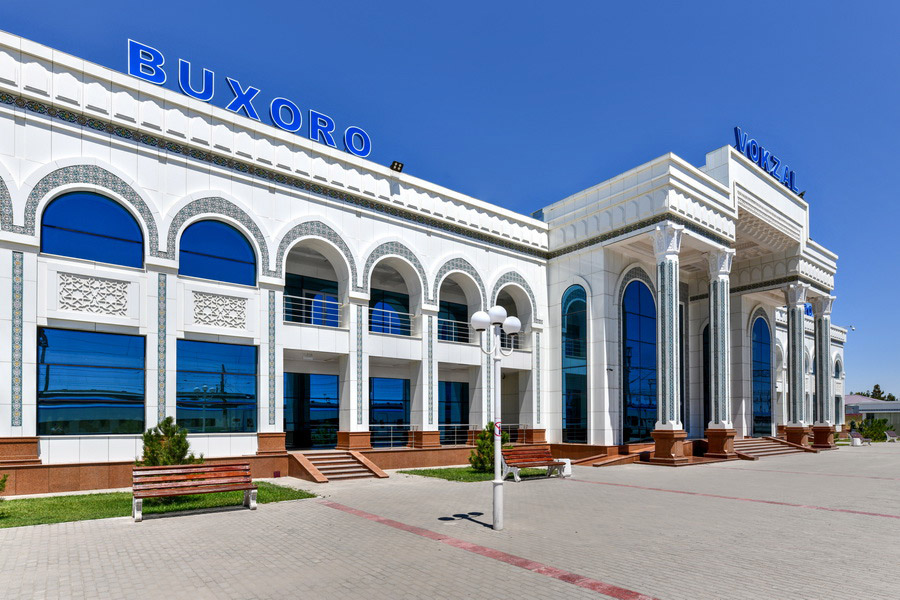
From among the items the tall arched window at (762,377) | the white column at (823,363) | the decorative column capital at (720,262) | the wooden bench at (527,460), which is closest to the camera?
the wooden bench at (527,460)

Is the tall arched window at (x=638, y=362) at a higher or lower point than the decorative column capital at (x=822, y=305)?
lower

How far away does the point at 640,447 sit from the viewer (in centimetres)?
2528

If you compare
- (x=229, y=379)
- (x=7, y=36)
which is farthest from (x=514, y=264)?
(x=7, y=36)

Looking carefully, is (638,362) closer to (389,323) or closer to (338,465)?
(389,323)

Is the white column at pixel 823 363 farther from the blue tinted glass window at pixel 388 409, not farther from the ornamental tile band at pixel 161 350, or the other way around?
the ornamental tile band at pixel 161 350

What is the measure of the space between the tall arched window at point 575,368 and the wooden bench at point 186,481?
16.1 meters

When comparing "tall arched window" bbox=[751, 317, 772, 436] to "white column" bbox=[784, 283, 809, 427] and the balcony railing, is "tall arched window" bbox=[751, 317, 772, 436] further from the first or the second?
the balcony railing

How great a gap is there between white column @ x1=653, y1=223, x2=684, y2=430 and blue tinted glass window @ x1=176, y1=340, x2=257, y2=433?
1509cm

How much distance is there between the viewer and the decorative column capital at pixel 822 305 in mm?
35812

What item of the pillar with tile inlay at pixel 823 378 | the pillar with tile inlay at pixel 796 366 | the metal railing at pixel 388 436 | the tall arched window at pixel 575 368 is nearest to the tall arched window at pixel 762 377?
the pillar with tile inlay at pixel 796 366

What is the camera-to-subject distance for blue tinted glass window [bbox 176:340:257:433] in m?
17.2

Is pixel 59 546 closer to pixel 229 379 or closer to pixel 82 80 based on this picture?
pixel 229 379

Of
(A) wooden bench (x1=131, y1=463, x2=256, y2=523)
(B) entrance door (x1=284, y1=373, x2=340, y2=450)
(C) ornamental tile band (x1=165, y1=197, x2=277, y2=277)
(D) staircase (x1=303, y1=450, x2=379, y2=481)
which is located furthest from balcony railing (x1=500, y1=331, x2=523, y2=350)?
(A) wooden bench (x1=131, y1=463, x2=256, y2=523)

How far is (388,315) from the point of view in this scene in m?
25.3
